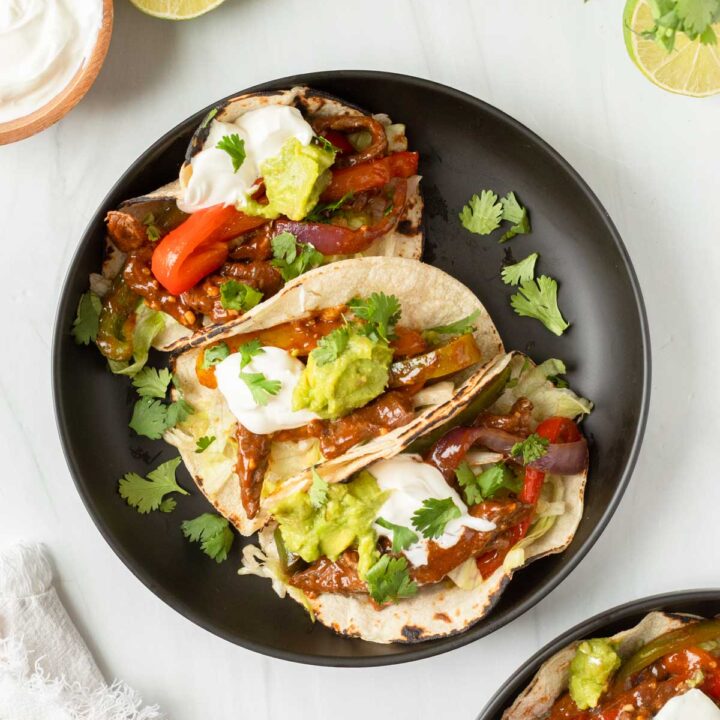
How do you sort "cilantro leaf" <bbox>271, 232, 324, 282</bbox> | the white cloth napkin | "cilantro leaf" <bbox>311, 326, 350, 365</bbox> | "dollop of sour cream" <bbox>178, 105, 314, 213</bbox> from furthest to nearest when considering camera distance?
the white cloth napkin → "cilantro leaf" <bbox>271, 232, 324, 282</bbox> → "dollop of sour cream" <bbox>178, 105, 314, 213</bbox> → "cilantro leaf" <bbox>311, 326, 350, 365</bbox>

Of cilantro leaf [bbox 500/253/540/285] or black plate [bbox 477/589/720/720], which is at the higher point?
cilantro leaf [bbox 500/253/540/285]

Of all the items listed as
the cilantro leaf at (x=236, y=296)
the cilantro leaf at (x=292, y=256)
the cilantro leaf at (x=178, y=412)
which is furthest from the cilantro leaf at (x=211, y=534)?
the cilantro leaf at (x=292, y=256)

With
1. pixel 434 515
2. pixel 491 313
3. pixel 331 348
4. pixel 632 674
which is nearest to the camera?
pixel 331 348

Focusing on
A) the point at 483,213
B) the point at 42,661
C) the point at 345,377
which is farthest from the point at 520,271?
the point at 42,661

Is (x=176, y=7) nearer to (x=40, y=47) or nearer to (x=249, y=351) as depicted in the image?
(x=40, y=47)

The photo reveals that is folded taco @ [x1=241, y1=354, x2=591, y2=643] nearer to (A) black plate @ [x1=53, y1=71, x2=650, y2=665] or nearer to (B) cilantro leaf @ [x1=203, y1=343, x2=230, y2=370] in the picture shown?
(A) black plate @ [x1=53, y1=71, x2=650, y2=665]

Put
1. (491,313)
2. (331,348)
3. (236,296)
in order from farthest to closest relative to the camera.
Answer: (491,313)
(236,296)
(331,348)

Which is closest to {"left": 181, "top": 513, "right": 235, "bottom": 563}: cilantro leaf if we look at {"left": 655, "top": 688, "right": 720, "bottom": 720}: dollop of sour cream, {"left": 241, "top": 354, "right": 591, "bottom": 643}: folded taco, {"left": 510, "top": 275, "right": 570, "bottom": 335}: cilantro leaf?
{"left": 241, "top": 354, "right": 591, "bottom": 643}: folded taco
